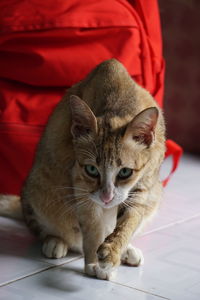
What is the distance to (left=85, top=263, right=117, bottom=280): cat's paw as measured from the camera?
5.02ft

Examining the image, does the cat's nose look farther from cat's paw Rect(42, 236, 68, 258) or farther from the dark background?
the dark background

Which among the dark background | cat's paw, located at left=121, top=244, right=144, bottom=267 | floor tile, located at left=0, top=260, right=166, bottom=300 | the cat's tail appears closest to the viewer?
floor tile, located at left=0, top=260, right=166, bottom=300

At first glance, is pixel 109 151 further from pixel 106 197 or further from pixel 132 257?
pixel 132 257

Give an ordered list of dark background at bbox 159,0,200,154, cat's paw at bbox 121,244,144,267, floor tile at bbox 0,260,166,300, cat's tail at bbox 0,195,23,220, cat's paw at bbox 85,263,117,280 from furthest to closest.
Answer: dark background at bbox 159,0,200,154 → cat's tail at bbox 0,195,23,220 → cat's paw at bbox 121,244,144,267 → cat's paw at bbox 85,263,117,280 → floor tile at bbox 0,260,166,300

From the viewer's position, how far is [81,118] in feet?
5.04

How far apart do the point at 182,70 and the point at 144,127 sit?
6.36 ft

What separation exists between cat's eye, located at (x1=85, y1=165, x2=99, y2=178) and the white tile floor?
0.27 metres

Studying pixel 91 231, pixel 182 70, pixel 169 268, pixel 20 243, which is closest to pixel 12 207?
Result: pixel 20 243

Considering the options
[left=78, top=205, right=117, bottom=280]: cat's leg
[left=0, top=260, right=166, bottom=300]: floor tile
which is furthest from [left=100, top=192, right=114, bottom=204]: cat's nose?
[left=0, top=260, right=166, bottom=300]: floor tile

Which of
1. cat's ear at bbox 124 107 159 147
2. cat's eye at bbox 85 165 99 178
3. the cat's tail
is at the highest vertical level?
cat's ear at bbox 124 107 159 147

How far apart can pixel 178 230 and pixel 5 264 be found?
2.16ft

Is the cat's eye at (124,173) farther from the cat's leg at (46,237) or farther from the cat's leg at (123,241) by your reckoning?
the cat's leg at (46,237)

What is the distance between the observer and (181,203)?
7.77 feet

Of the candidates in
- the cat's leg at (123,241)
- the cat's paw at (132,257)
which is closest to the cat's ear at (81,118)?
the cat's leg at (123,241)
